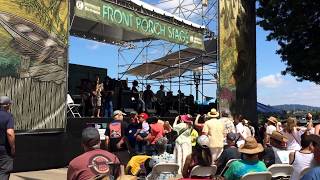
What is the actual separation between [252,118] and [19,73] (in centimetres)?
1267

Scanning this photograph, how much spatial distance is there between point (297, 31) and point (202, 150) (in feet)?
51.3

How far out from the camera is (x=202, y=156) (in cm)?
512

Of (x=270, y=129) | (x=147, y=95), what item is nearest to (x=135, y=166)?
(x=270, y=129)

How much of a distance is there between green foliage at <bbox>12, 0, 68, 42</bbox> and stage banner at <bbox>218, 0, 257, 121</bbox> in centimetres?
808

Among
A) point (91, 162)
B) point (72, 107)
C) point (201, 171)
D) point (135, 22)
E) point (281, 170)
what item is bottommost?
point (281, 170)

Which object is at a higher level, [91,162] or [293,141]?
[91,162]

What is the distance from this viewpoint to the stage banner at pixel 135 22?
42.7 feet

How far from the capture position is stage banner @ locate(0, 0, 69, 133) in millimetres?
10406

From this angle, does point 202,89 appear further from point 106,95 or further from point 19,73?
point 19,73

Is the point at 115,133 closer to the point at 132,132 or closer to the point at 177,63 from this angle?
the point at 132,132

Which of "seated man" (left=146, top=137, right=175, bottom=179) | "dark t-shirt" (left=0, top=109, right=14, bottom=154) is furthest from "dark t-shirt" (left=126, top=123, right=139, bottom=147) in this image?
"dark t-shirt" (left=0, top=109, right=14, bottom=154)

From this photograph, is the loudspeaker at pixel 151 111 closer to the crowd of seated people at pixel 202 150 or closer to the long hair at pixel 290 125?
the crowd of seated people at pixel 202 150

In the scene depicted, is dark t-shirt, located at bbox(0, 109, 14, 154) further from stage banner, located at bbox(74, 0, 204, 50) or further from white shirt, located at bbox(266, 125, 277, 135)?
stage banner, located at bbox(74, 0, 204, 50)

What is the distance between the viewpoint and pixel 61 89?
11.7 meters
